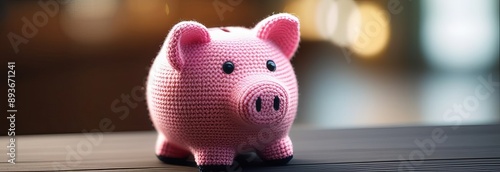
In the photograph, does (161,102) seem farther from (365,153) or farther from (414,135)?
(414,135)

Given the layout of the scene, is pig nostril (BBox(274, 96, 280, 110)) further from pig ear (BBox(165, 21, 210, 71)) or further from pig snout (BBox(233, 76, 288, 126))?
pig ear (BBox(165, 21, 210, 71))

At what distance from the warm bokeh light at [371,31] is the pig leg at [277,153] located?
121cm

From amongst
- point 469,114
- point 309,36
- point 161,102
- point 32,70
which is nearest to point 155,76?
point 161,102

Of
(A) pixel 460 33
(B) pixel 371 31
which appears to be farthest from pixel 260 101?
(A) pixel 460 33

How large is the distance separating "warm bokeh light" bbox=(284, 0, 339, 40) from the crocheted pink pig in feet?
4.62

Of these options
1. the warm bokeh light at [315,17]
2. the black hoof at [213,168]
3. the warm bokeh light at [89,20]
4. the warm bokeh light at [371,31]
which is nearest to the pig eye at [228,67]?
the black hoof at [213,168]

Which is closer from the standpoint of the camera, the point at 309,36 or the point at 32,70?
the point at 32,70

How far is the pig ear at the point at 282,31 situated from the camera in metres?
0.75

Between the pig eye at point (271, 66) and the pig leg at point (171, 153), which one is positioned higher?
the pig eye at point (271, 66)

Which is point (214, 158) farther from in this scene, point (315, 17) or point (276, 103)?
point (315, 17)

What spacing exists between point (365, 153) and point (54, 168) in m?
0.42

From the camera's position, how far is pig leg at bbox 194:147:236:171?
728 millimetres

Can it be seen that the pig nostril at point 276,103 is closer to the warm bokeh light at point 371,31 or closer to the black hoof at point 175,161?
the black hoof at point 175,161

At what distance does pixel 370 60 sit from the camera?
2.26 meters
